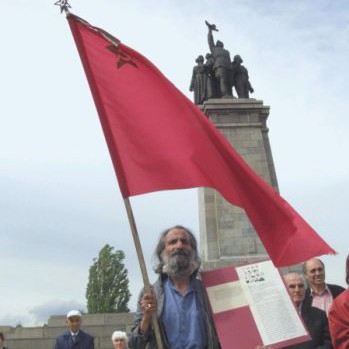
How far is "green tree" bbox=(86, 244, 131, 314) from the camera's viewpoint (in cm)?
3017

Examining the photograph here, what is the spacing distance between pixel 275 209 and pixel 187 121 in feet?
2.96

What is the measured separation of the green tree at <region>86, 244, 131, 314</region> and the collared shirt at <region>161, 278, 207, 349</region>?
1071 inches

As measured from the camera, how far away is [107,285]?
30.8 metres

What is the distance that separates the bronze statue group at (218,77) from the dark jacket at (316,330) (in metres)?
12.5

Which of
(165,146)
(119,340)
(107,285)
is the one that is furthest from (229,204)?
(107,285)

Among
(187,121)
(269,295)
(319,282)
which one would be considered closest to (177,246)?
(269,295)

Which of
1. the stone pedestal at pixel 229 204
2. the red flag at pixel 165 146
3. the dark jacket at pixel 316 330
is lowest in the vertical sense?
the dark jacket at pixel 316 330

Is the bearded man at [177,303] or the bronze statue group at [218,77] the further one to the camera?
the bronze statue group at [218,77]

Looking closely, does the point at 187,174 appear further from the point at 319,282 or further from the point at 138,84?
the point at 319,282

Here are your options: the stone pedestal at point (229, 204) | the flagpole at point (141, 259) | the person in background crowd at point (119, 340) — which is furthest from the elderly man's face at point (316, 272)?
the stone pedestal at point (229, 204)

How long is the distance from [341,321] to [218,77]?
46.5 ft

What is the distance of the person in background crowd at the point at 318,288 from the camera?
5.08 meters

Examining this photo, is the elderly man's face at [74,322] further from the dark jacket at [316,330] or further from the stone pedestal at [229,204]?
the stone pedestal at [229,204]

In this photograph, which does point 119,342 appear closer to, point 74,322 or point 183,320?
point 74,322
